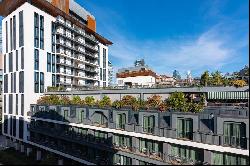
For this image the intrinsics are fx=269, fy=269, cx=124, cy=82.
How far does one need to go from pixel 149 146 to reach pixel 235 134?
1131cm

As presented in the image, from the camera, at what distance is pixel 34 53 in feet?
205

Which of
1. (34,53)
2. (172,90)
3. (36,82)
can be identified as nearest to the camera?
(172,90)

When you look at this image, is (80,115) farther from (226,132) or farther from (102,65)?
(102,65)

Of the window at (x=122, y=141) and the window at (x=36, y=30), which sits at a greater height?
the window at (x=36, y=30)

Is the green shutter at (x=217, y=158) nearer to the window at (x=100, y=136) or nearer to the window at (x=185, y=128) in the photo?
the window at (x=185, y=128)

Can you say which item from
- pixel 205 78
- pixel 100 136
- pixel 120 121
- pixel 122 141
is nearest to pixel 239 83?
pixel 205 78

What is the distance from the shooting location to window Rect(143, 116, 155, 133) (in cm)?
3372

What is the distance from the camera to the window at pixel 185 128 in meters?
30.0

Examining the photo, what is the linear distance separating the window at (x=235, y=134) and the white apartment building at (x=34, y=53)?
45.2m

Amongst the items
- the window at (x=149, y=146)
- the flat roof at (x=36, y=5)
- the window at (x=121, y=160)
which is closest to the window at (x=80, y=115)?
the window at (x=121, y=160)

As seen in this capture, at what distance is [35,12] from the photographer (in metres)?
62.7

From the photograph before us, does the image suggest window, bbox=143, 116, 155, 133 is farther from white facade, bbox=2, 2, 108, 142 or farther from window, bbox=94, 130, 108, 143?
white facade, bbox=2, 2, 108, 142

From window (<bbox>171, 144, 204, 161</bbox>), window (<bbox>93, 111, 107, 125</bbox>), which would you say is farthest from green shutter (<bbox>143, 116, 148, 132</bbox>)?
window (<bbox>93, 111, 107, 125</bbox>)

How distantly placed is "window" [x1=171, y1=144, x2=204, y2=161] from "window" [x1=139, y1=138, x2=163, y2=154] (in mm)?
2120
